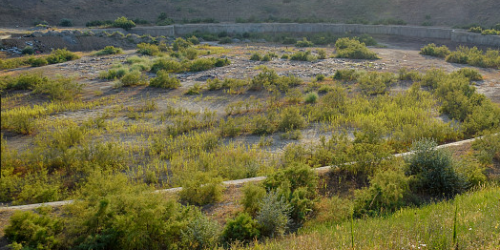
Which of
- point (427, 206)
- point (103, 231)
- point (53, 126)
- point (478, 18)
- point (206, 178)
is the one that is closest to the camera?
point (103, 231)

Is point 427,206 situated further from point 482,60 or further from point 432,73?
point 482,60

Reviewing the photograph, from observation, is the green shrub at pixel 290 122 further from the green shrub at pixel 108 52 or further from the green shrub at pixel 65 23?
the green shrub at pixel 65 23

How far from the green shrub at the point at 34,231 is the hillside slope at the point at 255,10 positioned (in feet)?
119

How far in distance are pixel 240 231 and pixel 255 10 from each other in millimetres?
46472

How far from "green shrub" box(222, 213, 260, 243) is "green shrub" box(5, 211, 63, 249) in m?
2.36

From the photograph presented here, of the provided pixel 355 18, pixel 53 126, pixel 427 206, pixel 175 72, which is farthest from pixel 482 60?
pixel 355 18

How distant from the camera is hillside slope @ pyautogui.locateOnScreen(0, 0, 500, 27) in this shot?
37531 millimetres

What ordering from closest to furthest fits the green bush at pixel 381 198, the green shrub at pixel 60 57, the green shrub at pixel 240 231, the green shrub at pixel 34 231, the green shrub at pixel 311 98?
the green shrub at pixel 34 231, the green shrub at pixel 240 231, the green bush at pixel 381 198, the green shrub at pixel 311 98, the green shrub at pixel 60 57

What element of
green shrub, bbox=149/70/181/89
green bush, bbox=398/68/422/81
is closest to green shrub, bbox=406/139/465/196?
green bush, bbox=398/68/422/81

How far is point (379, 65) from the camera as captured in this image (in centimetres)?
2092

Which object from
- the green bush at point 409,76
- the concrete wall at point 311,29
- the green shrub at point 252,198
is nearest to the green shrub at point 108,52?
the concrete wall at point 311,29

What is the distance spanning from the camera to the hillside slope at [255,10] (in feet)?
123

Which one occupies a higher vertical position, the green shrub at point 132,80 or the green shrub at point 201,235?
the green shrub at point 132,80

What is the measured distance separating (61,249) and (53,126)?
694 cm
